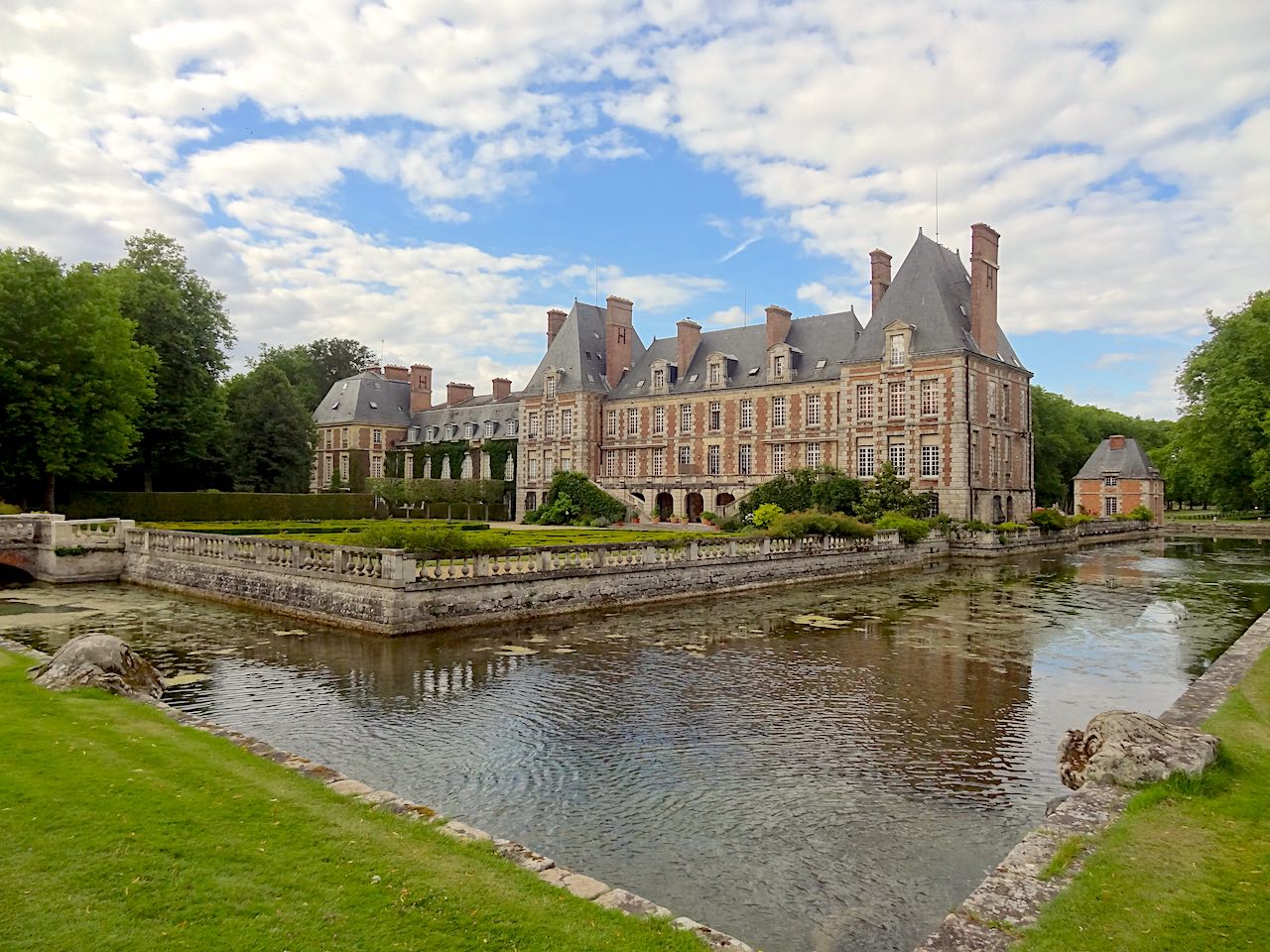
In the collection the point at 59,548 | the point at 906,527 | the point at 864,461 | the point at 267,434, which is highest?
the point at 267,434

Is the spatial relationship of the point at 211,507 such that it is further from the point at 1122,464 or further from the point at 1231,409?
the point at 1122,464

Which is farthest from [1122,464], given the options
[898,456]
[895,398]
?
[895,398]

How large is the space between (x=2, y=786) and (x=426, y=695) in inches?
232

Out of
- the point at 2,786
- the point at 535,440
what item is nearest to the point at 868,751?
the point at 2,786

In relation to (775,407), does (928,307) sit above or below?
above

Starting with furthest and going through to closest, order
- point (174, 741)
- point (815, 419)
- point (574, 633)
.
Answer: point (815, 419), point (574, 633), point (174, 741)

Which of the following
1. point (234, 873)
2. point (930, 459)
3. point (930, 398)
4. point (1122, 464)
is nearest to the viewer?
point (234, 873)

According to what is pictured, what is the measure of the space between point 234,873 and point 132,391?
105 ft

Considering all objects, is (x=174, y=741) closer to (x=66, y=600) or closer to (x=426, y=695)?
(x=426, y=695)

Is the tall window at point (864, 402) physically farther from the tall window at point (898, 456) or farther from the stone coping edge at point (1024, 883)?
the stone coping edge at point (1024, 883)

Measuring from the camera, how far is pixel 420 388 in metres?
64.7

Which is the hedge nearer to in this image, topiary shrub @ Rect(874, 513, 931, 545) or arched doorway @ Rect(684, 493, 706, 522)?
arched doorway @ Rect(684, 493, 706, 522)

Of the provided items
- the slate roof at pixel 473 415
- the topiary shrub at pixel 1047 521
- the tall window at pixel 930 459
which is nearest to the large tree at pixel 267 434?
the slate roof at pixel 473 415

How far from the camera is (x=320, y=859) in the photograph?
16.4 feet
